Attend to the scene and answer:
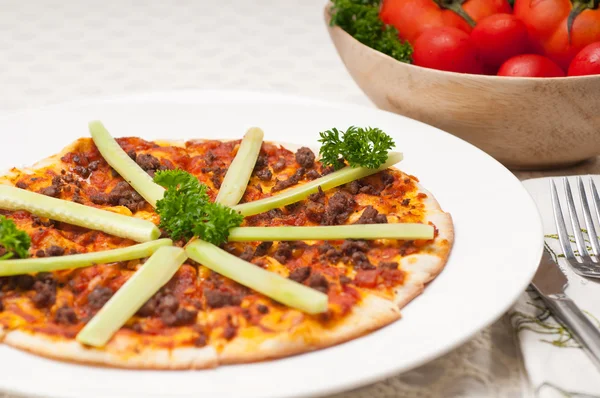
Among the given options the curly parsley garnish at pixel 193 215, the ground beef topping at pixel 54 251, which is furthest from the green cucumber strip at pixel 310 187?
the ground beef topping at pixel 54 251

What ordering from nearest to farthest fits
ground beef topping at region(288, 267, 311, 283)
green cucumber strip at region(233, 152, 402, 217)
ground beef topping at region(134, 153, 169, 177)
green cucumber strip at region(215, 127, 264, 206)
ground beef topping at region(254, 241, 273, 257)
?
ground beef topping at region(288, 267, 311, 283) → ground beef topping at region(254, 241, 273, 257) → green cucumber strip at region(233, 152, 402, 217) → green cucumber strip at region(215, 127, 264, 206) → ground beef topping at region(134, 153, 169, 177)

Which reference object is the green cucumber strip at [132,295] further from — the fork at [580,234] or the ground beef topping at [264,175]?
the fork at [580,234]

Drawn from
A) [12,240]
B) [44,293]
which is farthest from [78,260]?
[12,240]

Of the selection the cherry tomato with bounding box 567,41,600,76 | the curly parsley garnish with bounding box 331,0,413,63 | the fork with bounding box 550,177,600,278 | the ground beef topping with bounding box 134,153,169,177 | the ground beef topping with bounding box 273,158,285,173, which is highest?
the curly parsley garnish with bounding box 331,0,413,63

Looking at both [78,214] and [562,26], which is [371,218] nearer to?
[78,214]

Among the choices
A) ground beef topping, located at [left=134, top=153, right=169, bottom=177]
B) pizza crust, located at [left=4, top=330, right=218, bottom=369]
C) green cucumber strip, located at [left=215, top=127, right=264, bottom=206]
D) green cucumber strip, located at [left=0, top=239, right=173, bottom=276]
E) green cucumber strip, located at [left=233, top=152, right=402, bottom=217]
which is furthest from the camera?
ground beef topping, located at [left=134, top=153, right=169, bottom=177]

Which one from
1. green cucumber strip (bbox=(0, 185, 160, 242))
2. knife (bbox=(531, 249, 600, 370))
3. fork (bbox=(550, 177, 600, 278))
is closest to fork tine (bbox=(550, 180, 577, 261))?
fork (bbox=(550, 177, 600, 278))

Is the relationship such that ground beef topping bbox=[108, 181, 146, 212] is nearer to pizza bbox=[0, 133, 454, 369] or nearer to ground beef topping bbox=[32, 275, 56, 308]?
pizza bbox=[0, 133, 454, 369]
